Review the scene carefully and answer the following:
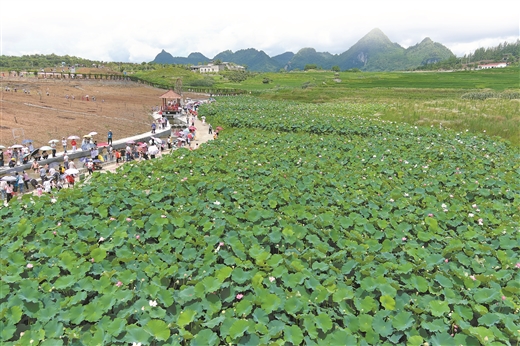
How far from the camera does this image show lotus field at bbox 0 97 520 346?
4137 millimetres

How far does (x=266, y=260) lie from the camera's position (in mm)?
5488

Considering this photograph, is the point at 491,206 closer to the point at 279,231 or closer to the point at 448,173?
the point at 448,173

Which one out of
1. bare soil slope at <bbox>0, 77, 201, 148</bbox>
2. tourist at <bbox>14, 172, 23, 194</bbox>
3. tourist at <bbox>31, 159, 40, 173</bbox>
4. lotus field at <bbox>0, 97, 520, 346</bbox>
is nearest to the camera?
lotus field at <bbox>0, 97, 520, 346</bbox>

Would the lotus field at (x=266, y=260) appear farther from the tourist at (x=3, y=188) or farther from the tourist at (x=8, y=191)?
the tourist at (x=3, y=188)

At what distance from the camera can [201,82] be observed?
87.5 meters

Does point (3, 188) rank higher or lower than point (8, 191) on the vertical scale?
higher

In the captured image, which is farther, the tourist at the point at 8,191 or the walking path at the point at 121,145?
the walking path at the point at 121,145

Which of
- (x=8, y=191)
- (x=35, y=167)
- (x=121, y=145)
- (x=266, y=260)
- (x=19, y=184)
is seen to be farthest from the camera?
(x=121, y=145)

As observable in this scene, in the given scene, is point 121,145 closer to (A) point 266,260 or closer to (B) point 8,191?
(B) point 8,191

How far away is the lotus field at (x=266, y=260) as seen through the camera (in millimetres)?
4137

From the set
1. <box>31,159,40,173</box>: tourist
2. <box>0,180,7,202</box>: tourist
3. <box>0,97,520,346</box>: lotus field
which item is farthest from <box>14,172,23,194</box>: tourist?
<box>0,97,520,346</box>: lotus field

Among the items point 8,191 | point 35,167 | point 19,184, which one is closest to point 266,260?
point 8,191

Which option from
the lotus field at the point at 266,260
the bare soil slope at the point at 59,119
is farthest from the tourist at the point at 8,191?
the bare soil slope at the point at 59,119

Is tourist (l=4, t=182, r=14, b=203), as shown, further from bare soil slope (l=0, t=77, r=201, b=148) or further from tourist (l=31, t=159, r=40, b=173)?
bare soil slope (l=0, t=77, r=201, b=148)
